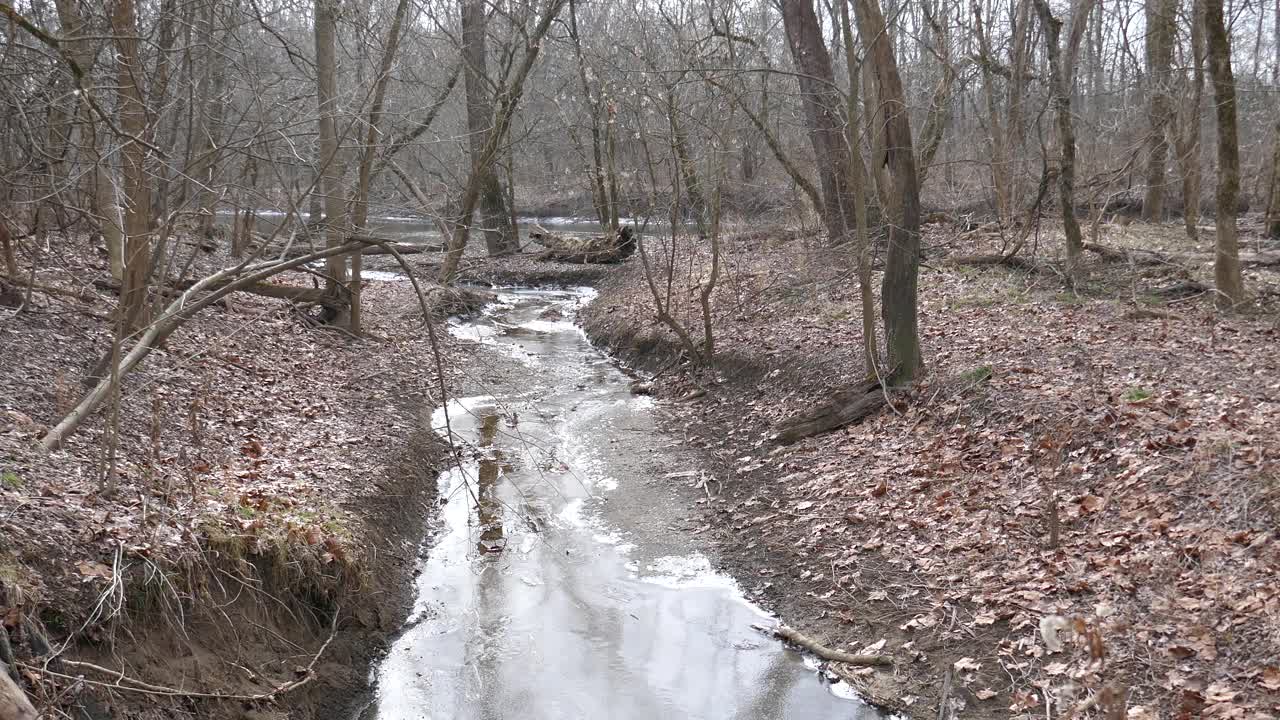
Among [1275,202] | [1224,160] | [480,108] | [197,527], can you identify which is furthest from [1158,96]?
[197,527]

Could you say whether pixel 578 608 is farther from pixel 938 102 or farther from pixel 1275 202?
pixel 1275 202

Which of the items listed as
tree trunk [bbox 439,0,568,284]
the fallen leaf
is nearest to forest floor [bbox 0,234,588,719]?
the fallen leaf

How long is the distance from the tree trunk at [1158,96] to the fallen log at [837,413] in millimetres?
6099

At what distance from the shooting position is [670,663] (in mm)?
6918

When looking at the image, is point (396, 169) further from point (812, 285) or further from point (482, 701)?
point (482, 701)

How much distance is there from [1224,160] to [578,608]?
9.01 metres

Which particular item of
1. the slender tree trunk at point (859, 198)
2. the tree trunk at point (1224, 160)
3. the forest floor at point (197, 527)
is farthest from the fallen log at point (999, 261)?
the forest floor at point (197, 527)

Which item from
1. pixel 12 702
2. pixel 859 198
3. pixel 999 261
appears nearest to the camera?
pixel 12 702

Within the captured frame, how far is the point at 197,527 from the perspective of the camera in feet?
19.8

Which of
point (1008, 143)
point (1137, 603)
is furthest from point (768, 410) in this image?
point (1008, 143)

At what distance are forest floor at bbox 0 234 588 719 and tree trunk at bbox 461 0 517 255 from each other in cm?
777

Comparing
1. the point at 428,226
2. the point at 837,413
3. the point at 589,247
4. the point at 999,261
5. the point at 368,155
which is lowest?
the point at 837,413

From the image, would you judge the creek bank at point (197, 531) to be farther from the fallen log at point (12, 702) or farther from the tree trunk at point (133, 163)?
the tree trunk at point (133, 163)

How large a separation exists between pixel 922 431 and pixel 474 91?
673 inches
